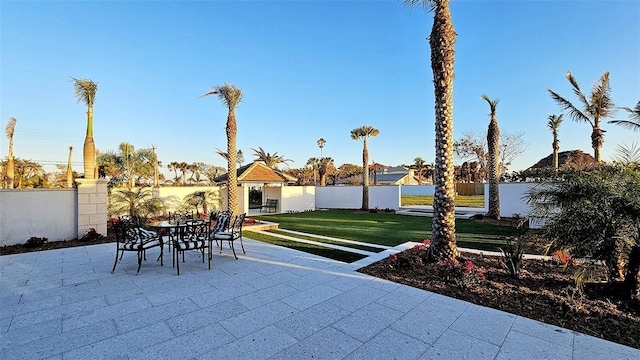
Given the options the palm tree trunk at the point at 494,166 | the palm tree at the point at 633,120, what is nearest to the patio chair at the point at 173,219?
the palm tree trunk at the point at 494,166

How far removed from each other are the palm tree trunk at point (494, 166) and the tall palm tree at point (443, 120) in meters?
9.28

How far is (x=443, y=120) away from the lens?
5656 mm

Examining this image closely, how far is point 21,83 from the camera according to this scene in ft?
28.8

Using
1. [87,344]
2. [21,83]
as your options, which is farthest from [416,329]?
[21,83]

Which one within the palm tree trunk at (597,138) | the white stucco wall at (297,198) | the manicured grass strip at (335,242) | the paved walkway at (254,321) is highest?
the palm tree trunk at (597,138)

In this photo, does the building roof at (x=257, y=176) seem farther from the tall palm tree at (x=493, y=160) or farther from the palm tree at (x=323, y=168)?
the tall palm tree at (x=493, y=160)

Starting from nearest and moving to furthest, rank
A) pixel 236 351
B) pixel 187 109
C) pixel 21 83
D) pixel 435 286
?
1. pixel 236 351
2. pixel 435 286
3. pixel 21 83
4. pixel 187 109

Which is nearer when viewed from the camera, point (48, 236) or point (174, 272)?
point (174, 272)

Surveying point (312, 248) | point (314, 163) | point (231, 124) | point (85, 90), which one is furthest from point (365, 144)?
point (314, 163)

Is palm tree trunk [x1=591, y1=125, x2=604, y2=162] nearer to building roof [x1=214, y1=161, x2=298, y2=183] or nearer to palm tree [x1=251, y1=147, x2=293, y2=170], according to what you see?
building roof [x1=214, y1=161, x2=298, y2=183]

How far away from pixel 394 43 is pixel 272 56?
219 inches

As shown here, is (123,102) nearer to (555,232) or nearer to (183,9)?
(183,9)

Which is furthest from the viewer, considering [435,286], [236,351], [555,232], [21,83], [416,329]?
[21,83]

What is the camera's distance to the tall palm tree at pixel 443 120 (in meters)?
5.52
